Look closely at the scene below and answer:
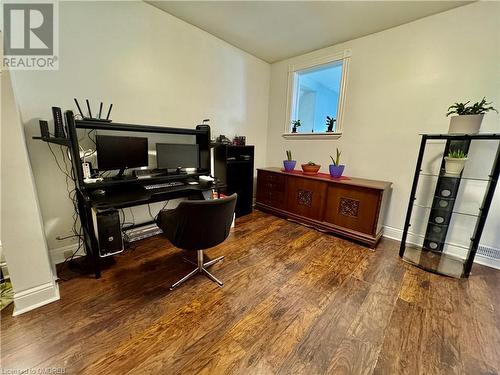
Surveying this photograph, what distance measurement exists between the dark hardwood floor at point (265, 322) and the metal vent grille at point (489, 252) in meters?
0.16

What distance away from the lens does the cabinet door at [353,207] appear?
→ 2441 mm

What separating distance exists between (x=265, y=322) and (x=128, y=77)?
107 inches

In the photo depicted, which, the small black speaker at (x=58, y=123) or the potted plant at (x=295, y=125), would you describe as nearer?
the small black speaker at (x=58, y=123)

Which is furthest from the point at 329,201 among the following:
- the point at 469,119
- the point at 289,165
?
the point at 469,119

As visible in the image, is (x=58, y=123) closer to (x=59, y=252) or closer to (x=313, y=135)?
(x=59, y=252)

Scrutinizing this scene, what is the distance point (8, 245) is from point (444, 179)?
371 cm

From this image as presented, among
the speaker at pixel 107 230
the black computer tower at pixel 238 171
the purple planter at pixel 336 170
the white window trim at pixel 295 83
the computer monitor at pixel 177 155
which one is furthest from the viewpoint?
the black computer tower at pixel 238 171

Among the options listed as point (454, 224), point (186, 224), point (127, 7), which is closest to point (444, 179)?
point (454, 224)

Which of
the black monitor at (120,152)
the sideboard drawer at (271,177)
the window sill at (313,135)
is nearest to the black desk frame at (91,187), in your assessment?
the black monitor at (120,152)

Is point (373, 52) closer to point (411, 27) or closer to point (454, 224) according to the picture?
point (411, 27)

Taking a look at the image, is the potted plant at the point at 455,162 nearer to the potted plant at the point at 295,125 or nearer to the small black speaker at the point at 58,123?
the potted plant at the point at 295,125

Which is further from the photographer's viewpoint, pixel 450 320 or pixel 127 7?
pixel 127 7

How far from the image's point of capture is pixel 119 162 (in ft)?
6.78

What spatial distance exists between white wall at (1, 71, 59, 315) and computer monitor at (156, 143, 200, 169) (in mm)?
1110
